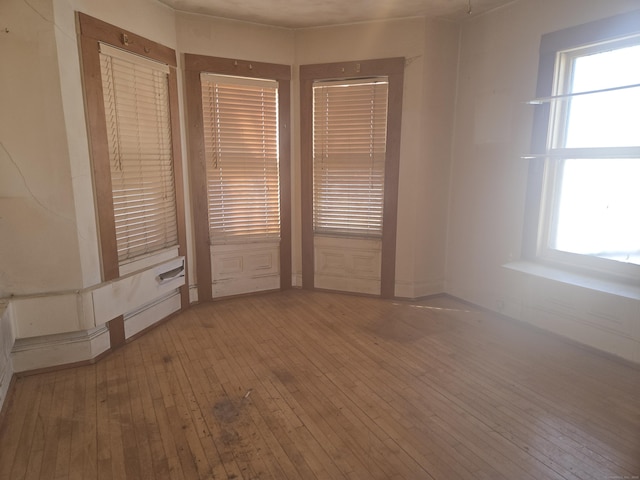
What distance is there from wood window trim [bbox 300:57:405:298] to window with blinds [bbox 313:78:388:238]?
62 mm

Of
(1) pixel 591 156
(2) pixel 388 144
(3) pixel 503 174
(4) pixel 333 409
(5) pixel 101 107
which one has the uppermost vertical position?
(5) pixel 101 107

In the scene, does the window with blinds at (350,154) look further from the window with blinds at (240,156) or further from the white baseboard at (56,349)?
the white baseboard at (56,349)

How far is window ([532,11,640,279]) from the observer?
3.01 meters

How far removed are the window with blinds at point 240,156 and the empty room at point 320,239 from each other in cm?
2

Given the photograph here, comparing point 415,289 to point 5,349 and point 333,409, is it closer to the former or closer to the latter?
point 333,409

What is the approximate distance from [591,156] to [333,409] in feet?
9.18

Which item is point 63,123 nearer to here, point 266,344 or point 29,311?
point 29,311

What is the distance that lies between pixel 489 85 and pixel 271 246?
2838 mm

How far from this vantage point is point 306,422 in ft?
7.87

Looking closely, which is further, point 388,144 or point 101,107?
point 388,144

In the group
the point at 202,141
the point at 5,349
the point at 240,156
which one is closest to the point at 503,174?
the point at 240,156

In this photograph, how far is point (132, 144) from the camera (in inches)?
133

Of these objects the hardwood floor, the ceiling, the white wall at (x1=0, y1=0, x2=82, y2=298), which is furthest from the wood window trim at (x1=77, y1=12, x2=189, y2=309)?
the hardwood floor

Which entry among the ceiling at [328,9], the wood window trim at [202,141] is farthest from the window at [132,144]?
the ceiling at [328,9]
